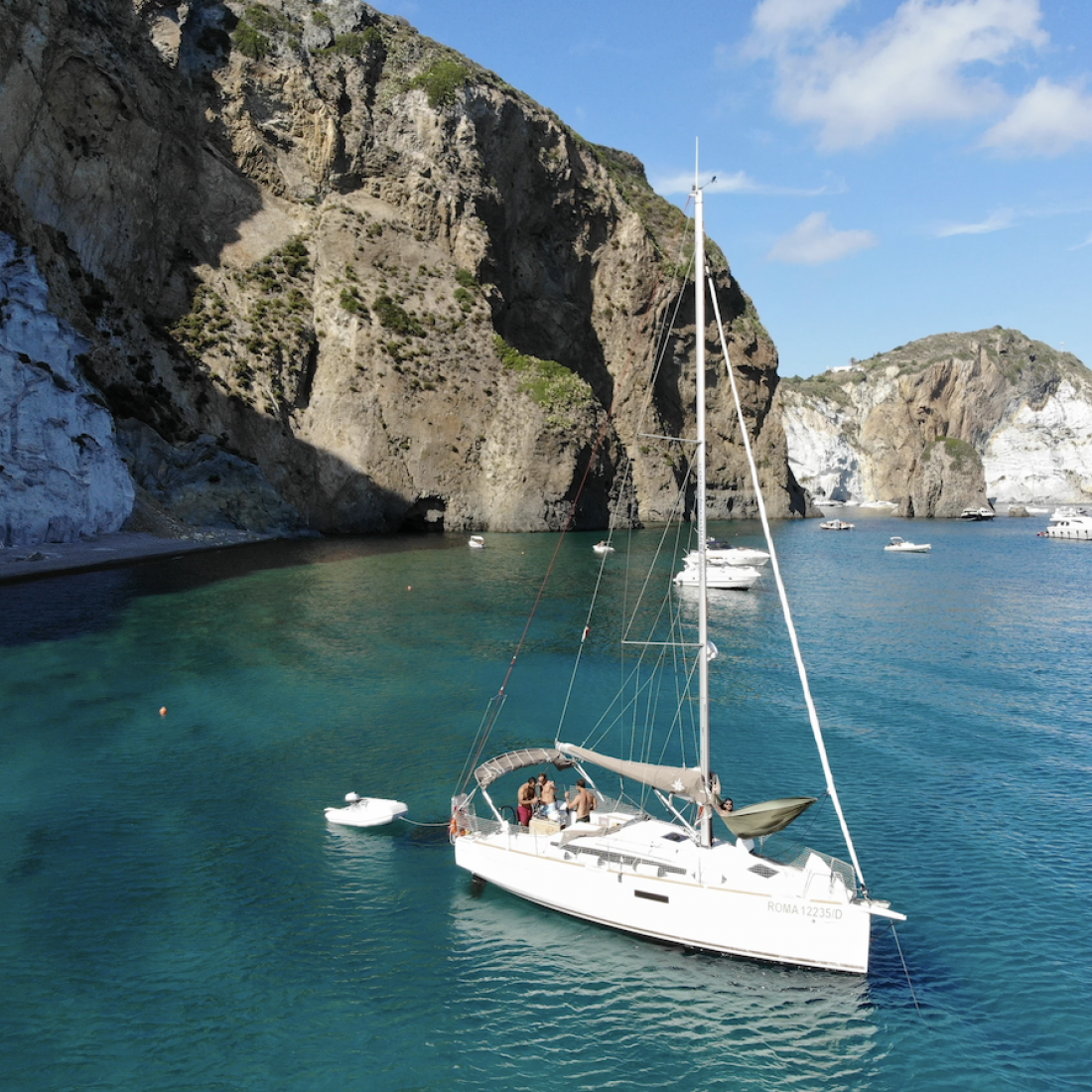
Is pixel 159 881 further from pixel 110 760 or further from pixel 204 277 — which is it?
pixel 204 277

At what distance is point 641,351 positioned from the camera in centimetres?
15325

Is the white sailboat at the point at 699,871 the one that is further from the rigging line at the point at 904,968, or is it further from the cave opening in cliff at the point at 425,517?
the cave opening in cliff at the point at 425,517

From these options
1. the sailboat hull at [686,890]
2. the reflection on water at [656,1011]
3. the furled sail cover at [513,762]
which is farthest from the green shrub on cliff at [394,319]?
the reflection on water at [656,1011]

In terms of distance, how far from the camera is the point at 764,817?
20656mm

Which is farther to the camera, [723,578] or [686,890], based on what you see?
[723,578]

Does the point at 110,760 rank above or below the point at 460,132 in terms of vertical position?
below

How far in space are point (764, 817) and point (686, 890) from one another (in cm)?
239

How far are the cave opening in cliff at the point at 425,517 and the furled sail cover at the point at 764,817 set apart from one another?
9689cm

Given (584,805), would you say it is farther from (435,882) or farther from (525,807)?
(435,882)

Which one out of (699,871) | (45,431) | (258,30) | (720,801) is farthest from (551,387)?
(699,871)

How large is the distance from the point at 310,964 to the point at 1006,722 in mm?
29612

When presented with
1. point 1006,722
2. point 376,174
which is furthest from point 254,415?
point 1006,722

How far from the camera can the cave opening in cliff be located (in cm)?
11594

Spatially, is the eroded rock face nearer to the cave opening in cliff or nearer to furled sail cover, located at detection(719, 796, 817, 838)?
the cave opening in cliff
